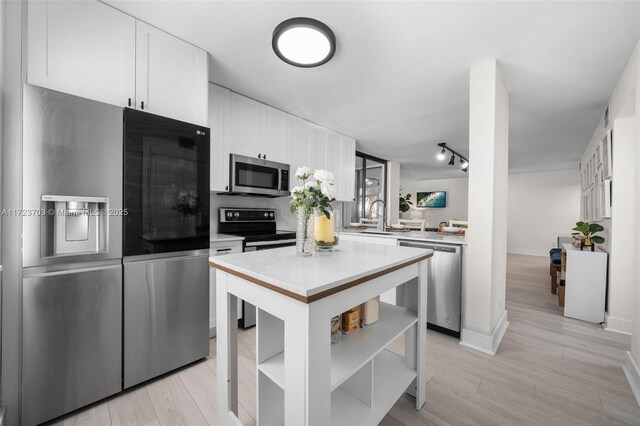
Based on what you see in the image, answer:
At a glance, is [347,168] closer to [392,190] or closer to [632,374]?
[392,190]

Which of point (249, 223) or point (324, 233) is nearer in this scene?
point (324, 233)

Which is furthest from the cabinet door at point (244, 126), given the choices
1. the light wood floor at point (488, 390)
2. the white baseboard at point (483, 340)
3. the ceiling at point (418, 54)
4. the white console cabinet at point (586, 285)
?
the white console cabinet at point (586, 285)

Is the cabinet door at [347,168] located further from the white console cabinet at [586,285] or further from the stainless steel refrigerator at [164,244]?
the white console cabinet at [586,285]

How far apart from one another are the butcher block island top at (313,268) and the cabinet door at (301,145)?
2125mm

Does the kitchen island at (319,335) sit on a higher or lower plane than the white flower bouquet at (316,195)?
lower

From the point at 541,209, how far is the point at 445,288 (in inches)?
269

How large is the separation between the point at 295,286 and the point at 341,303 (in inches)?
9.4

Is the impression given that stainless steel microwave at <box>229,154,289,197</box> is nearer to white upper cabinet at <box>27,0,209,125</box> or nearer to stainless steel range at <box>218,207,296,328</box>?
stainless steel range at <box>218,207,296,328</box>

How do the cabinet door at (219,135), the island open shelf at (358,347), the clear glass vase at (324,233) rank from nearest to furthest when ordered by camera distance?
the island open shelf at (358,347), the clear glass vase at (324,233), the cabinet door at (219,135)

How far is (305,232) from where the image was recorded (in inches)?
51.7

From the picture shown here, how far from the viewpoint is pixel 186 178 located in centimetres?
185

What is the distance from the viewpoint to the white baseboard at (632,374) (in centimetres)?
165

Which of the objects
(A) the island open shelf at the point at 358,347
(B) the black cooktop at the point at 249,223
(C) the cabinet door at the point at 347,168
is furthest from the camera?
(C) the cabinet door at the point at 347,168

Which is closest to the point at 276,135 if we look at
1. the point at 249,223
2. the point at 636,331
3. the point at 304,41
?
the point at 249,223
